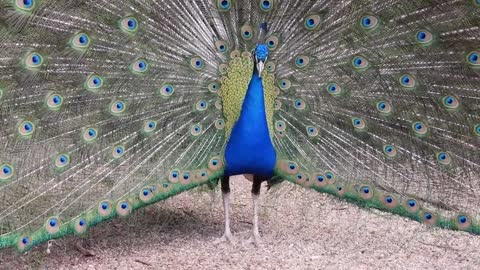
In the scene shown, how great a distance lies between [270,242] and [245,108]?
3.12 feet

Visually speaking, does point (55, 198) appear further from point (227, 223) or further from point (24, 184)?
point (227, 223)

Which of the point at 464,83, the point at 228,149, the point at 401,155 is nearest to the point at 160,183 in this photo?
the point at 228,149

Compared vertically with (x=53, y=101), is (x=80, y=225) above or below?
below

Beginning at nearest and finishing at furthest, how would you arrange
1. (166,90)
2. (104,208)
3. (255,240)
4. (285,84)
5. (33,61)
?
(33,61) < (104,208) < (166,90) < (285,84) < (255,240)

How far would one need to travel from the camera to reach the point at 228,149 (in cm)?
384

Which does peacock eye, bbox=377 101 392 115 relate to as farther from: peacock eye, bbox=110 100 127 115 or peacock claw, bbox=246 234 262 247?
peacock eye, bbox=110 100 127 115

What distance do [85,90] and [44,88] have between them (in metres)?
0.22

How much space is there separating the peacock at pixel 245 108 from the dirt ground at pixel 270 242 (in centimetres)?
34

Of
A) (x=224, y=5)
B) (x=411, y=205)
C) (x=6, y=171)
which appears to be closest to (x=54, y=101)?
(x=6, y=171)

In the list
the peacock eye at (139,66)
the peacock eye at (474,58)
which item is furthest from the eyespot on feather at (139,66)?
the peacock eye at (474,58)

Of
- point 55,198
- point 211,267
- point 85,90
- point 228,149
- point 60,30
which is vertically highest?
point 60,30

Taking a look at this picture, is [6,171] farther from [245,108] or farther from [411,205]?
[411,205]

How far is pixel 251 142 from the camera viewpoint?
3.76m

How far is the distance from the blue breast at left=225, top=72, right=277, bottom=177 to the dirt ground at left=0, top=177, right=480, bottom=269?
0.51m
